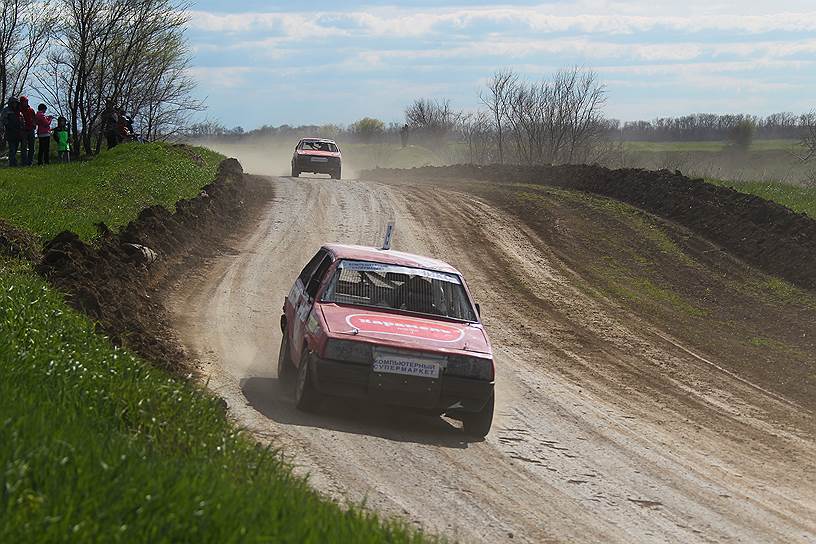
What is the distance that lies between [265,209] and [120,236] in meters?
9.38

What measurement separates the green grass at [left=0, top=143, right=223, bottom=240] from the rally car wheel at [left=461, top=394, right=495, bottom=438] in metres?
7.28

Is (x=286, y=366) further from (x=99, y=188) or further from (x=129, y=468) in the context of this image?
(x=99, y=188)

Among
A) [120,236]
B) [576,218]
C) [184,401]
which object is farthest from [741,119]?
[184,401]

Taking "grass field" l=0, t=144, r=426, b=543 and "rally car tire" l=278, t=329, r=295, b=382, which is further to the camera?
"rally car tire" l=278, t=329, r=295, b=382

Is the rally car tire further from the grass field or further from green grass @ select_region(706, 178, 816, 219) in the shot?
green grass @ select_region(706, 178, 816, 219)

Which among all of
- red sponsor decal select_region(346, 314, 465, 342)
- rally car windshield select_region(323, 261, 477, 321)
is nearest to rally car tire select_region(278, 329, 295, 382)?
rally car windshield select_region(323, 261, 477, 321)

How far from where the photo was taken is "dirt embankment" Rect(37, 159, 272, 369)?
10812mm

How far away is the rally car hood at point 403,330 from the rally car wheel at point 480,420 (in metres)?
0.53

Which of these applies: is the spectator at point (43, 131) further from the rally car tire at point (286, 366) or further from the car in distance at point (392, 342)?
the car in distance at point (392, 342)

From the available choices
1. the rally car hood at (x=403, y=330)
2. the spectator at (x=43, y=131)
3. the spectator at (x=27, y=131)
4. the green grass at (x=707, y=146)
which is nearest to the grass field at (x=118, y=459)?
the rally car hood at (x=403, y=330)

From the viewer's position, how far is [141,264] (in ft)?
50.4

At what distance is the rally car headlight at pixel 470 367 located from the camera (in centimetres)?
936

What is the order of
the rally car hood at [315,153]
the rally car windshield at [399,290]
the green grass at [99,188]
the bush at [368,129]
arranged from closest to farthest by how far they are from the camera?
the rally car windshield at [399,290], the green grass at [99,188], the rally car hood at [315,153], the bush at [368,129]

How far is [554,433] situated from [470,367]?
125 cm
